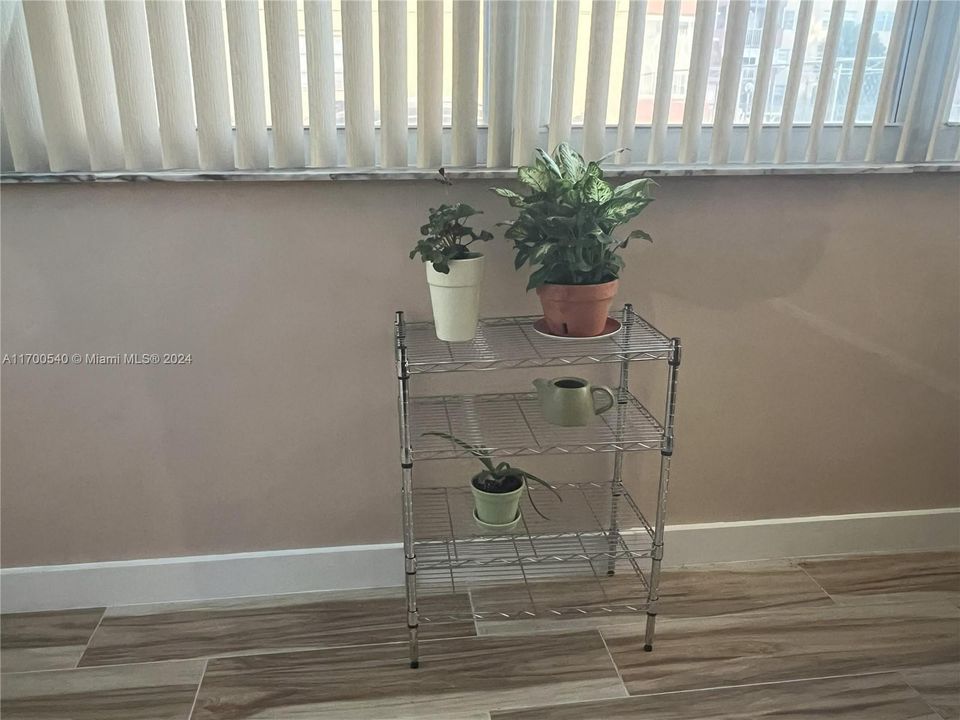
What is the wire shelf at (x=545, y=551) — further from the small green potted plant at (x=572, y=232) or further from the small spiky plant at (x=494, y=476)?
the small green potted plant at (x=572, y=232)

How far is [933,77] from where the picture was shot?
1.71 metres

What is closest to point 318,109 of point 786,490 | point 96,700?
point 96,700

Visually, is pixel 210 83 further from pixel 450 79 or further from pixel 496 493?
pixel 496 493

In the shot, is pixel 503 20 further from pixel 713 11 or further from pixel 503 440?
pixel 503 440

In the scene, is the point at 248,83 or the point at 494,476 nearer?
the point at 248,83

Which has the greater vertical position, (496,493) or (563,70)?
(563,70)

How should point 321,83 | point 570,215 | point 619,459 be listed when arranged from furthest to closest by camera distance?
point 619,459, point 321,83, point 570,215

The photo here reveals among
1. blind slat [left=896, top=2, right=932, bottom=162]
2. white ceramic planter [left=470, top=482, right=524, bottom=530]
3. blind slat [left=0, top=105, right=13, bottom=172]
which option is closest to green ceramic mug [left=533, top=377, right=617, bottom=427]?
white ceramic planter [left=470, top=482, right=524, bottom=530]

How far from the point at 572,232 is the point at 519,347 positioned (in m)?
0.28

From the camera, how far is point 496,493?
1628 mm

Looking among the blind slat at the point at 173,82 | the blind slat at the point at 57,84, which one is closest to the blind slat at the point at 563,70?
the blind slat at the point at 173,82

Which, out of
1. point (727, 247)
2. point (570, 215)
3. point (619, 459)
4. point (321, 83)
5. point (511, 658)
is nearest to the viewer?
point (570, 215)

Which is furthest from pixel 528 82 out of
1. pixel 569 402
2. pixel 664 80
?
pixel 569 402

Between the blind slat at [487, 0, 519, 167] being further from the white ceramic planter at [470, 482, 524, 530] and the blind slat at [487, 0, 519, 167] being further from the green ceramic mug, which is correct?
the white ceramic planter at [470, 482, 524, 530]
